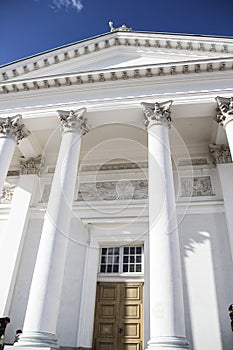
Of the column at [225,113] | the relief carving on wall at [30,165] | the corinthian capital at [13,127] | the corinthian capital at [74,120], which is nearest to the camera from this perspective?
the column at [225,113]

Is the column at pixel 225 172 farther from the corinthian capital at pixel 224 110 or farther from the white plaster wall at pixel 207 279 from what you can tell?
the corinthian capital at pixel 224 110

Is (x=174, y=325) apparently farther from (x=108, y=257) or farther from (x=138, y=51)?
(x=138, y=51)

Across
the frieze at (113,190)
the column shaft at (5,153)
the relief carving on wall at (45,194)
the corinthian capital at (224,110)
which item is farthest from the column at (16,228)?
the corinthian capital at (224,110)

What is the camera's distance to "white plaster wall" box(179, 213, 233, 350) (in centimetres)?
795

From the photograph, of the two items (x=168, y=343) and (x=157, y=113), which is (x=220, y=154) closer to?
(x=157, y=113)

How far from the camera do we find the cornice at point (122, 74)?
8.98 metres

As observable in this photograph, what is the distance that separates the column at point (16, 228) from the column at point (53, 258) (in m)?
3.21

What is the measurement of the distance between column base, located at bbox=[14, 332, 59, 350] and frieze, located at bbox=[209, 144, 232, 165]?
26.3ft

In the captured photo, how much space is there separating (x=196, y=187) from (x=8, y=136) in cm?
678

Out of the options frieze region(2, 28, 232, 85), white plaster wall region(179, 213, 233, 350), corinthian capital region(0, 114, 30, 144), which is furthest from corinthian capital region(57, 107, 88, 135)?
white plaster wall region(179, 213, 233, 350)

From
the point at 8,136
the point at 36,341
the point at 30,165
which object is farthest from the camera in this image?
the point at 30,165

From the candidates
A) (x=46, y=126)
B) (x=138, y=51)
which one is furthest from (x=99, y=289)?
(x=138, y=51)

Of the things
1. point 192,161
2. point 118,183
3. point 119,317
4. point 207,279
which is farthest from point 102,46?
point 119,317

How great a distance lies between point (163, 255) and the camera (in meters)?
6.27
